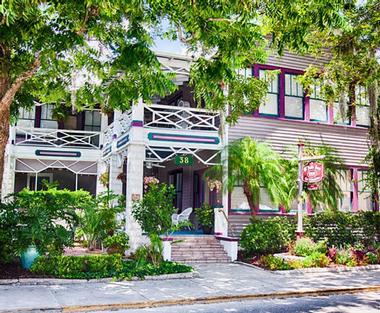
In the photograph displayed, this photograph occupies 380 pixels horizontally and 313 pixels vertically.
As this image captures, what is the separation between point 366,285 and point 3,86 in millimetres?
9550

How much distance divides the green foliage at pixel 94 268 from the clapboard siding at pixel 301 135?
6.15 meters

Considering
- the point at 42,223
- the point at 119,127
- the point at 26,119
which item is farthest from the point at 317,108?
the point at 26,119

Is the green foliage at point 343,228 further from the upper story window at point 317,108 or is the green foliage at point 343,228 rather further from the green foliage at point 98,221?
the green foliage at point 98,221

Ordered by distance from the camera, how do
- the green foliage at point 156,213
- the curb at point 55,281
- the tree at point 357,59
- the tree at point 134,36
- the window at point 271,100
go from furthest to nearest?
1. the window at point 271,100
2. the tree at point 357,59
3. the green foliage at point 156,213
4. the curb at point 55,281
5. the tree at point 134,36

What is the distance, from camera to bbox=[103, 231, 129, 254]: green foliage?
1363 centimetres

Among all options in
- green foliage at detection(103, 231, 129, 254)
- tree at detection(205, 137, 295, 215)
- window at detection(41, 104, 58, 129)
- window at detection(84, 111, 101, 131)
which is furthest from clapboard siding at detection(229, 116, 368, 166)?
window at detection(41, 104, 58, 129)

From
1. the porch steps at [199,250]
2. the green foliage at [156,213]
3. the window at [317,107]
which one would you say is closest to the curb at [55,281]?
the green foliage at [156,213]

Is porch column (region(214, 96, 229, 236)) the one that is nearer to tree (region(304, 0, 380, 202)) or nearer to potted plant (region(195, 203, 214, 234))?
potted plant (region(195, 203, 214, 234))

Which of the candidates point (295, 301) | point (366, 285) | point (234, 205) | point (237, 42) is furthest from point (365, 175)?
point (237, 42)

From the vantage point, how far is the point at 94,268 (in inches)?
434

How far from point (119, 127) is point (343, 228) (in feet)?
29.6

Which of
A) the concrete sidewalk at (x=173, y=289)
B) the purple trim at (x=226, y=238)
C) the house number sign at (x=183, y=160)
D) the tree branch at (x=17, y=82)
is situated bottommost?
the concrete sidewalk at (x=173, y=289)

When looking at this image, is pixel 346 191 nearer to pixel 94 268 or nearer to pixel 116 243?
pixel 116 243

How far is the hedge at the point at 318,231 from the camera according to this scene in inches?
573
